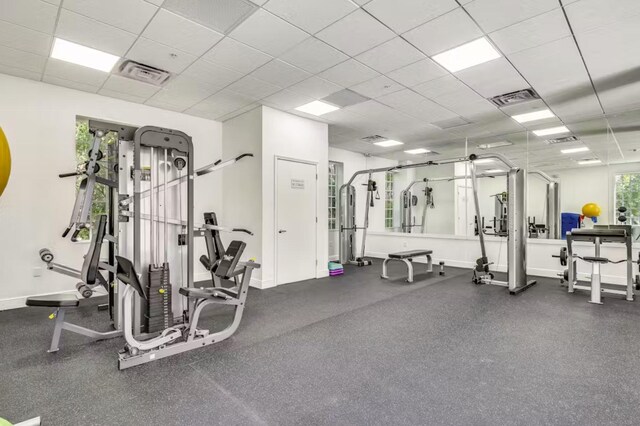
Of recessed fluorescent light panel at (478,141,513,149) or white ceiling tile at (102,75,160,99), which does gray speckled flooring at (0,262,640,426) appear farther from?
recessed fluorescent light panel at (478,141,513,149)

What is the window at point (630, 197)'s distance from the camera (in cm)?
586

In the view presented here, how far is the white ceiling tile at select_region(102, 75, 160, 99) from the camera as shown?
4.25m

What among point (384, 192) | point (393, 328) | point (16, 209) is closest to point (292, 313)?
point (393, 328)

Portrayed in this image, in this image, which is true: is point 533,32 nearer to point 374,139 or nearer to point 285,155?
point 285,155

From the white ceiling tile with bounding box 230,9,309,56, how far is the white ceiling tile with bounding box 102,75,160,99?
190 centimetres

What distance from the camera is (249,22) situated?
302cm

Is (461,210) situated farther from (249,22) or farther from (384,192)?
(249,22)

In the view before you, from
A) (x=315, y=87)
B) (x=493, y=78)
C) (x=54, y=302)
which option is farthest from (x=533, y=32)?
(x=54, y=302)

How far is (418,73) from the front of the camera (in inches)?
161

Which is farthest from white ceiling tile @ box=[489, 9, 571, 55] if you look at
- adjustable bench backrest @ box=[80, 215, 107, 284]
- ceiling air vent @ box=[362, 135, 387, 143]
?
adjustable bench backrest @ box=[80, 215, 107, 284]

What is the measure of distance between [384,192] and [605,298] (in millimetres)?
5541

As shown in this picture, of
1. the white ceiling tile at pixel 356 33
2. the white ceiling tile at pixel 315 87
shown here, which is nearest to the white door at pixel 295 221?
the white ceiling tile at pixel 315 87

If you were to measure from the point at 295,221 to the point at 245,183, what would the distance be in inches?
41.5

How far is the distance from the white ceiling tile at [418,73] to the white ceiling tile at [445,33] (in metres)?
0.33
